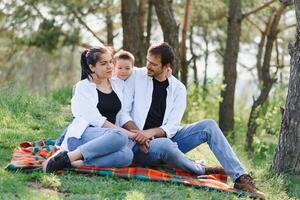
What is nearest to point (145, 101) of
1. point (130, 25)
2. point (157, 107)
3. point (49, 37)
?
point (157, 107)

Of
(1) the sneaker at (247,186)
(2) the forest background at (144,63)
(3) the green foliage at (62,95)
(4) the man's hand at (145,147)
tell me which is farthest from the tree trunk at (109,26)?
(1) the sneaker at (247,186)

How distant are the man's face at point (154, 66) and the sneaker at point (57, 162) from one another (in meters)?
1.06

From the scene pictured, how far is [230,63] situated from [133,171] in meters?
7.04

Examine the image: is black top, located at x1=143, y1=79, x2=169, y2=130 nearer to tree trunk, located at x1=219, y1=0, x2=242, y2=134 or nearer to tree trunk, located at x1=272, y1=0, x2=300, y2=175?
tree trunk, located at x1=272, y1=0, x2=300, y2=175

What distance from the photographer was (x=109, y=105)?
5.61 meters

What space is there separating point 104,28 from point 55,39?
197 cm

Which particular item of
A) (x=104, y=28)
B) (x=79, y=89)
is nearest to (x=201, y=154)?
(x=79, y=89)

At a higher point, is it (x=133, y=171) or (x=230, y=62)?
(x=230, y=62)

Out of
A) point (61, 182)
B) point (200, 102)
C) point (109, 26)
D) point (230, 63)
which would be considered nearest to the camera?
point (61, 182)

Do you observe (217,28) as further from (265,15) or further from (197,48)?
(265,15)

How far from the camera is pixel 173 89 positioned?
587cm

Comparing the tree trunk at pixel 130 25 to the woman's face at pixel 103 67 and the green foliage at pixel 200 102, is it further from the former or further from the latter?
the woman's face at pixel 103 67

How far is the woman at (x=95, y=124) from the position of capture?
5262 millimetres

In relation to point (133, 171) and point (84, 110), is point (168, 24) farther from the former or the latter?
point (133, 171)
